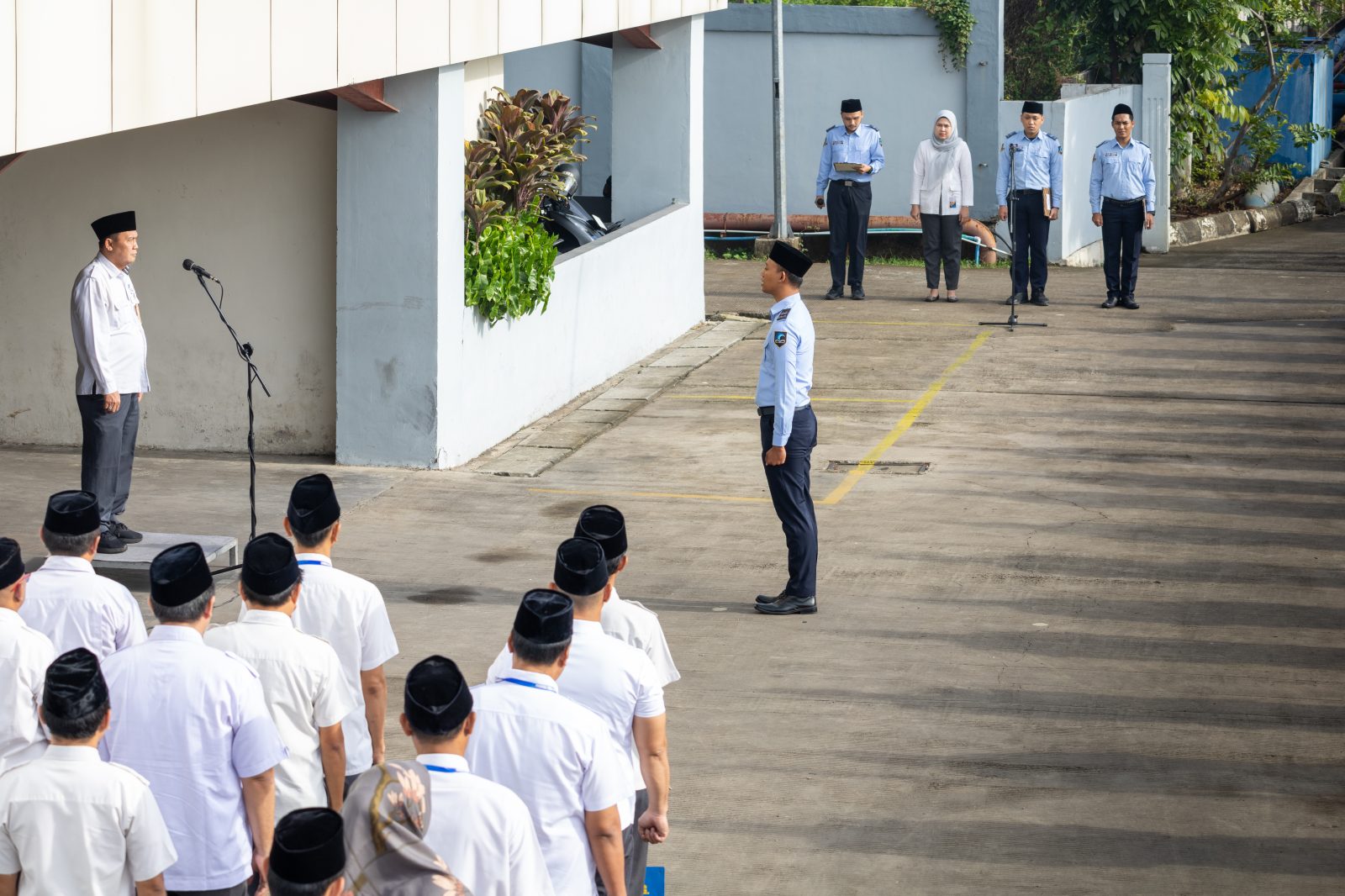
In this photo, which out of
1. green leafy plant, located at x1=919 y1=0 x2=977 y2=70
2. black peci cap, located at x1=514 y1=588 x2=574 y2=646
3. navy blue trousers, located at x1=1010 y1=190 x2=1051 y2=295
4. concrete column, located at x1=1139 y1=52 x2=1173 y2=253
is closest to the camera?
black peci cap, located at x1=514 y1=588 x2=574 y2=646

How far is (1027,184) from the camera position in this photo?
17.5 meters

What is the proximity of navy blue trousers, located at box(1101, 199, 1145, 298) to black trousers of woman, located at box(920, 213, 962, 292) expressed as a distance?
1.51 metres

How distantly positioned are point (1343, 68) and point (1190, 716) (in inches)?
1017

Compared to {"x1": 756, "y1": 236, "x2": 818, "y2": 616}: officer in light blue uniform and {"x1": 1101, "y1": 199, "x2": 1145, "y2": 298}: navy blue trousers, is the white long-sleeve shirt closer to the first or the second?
{"x1": 756, "y1": 236, "x2": 818, "y2": 616}: officer in light blue uniform

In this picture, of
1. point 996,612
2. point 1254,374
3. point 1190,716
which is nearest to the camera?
point 1190,716

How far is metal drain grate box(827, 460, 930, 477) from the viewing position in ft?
39.7

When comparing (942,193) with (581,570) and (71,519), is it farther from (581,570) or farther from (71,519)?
(581,570)

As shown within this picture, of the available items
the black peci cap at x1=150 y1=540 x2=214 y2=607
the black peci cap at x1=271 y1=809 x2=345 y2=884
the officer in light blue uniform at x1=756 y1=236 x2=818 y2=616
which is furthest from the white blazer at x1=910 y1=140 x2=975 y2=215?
the black peci cap at x1=271 y1=809 x2=345 y2=884

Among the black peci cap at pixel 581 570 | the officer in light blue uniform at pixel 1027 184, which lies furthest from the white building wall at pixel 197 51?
the officer in light blue uniform at pixel 1027 184

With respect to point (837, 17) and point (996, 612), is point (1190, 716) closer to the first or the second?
point (996, 612)

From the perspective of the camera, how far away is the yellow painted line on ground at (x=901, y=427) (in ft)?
38.4

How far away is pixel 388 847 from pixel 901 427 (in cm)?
1030

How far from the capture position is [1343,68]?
30422 millimetres

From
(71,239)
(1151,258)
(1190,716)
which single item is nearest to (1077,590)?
(1190,716)
